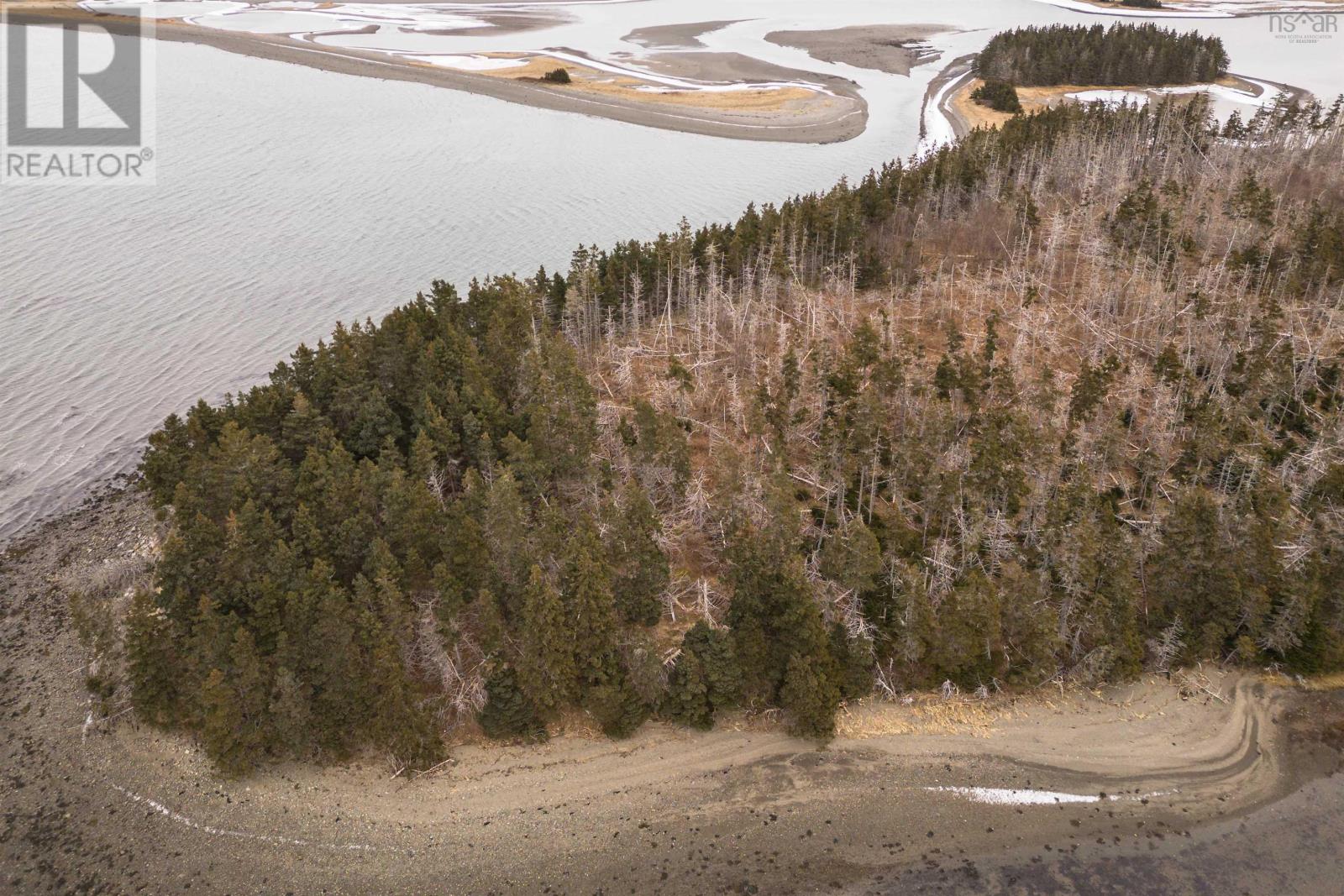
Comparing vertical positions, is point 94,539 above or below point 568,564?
below

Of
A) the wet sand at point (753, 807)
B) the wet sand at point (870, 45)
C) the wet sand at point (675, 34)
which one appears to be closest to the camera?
the wet sand at point (753, 807)

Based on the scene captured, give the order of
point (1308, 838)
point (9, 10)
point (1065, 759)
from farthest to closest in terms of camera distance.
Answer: point (9, 10), point (1065, 759), point (1308, 838)

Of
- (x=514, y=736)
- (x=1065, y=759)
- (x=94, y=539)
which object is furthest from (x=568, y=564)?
(x=94, y=539)

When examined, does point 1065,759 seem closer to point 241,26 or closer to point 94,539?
point 94,539

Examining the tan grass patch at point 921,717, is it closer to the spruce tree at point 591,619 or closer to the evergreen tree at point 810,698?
the evergreen tree at point 810,698

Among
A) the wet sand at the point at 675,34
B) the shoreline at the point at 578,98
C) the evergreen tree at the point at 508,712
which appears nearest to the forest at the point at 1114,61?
the shoreline at the point at 578,98

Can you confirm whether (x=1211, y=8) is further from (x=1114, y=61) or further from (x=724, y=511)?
(x=724, y=511)
